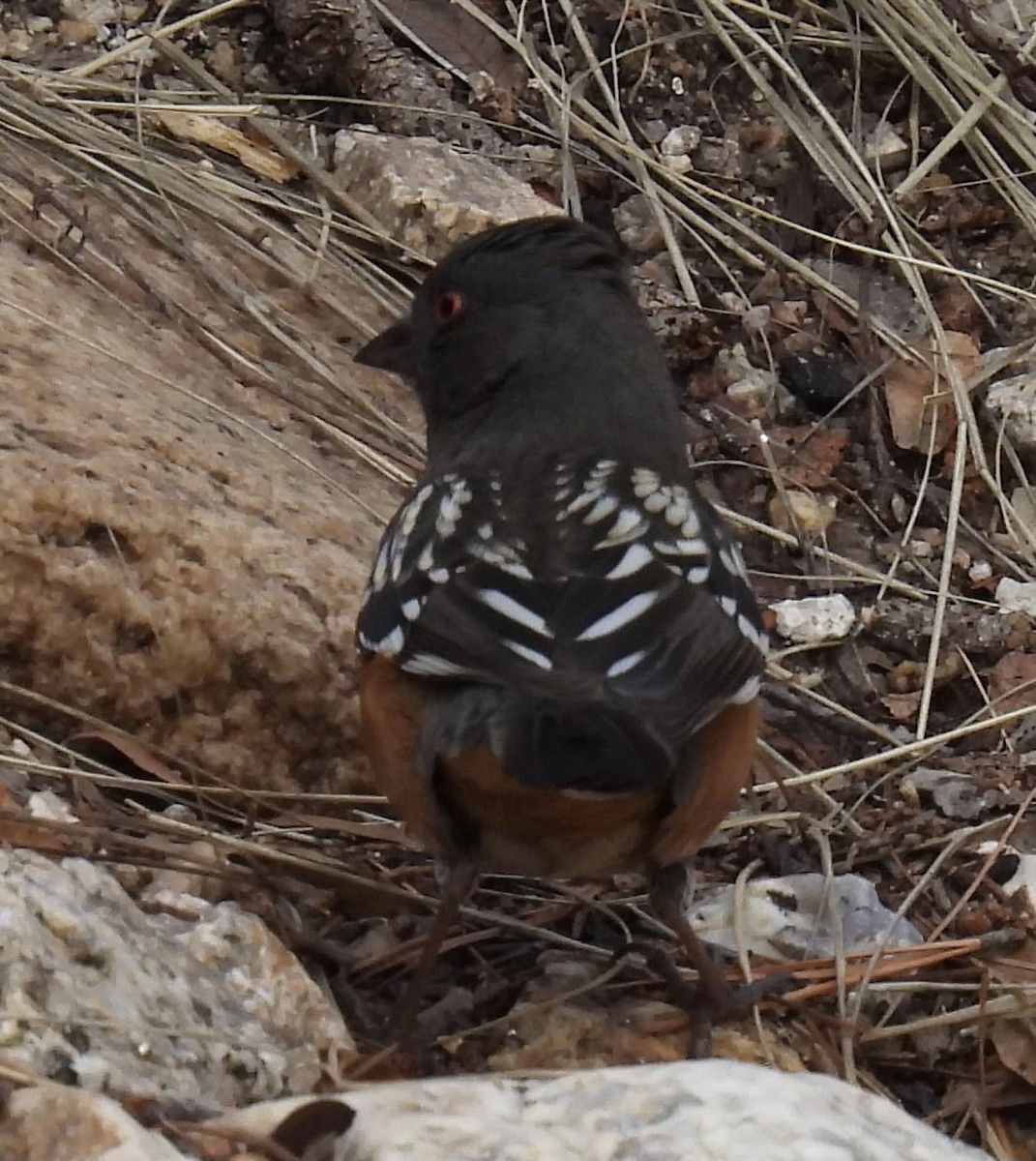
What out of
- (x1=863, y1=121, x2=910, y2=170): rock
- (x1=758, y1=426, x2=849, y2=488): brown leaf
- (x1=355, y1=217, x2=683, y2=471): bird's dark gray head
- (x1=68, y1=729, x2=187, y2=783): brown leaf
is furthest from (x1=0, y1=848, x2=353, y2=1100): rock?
(x1=863, y1=121, x2=910, y2=170): rock

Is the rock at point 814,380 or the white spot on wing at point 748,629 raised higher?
the rock at point 814,380

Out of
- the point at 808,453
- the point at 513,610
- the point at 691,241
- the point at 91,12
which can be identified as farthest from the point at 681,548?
the point at 91,12

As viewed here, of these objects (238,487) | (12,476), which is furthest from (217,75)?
(12,476)

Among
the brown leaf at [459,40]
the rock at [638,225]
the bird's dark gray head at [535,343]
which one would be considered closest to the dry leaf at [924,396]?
the rock at [638,225]

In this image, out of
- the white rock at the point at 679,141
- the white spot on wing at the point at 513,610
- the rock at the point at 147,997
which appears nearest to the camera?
the rock at the point at 147,997

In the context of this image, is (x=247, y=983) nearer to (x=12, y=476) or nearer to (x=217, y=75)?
(x=12, y=476)

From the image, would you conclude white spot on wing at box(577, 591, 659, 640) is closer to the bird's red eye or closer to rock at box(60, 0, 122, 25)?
the bird's red eye

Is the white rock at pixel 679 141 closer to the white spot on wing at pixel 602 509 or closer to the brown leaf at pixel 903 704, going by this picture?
the brown leaf at pixel 903 704
